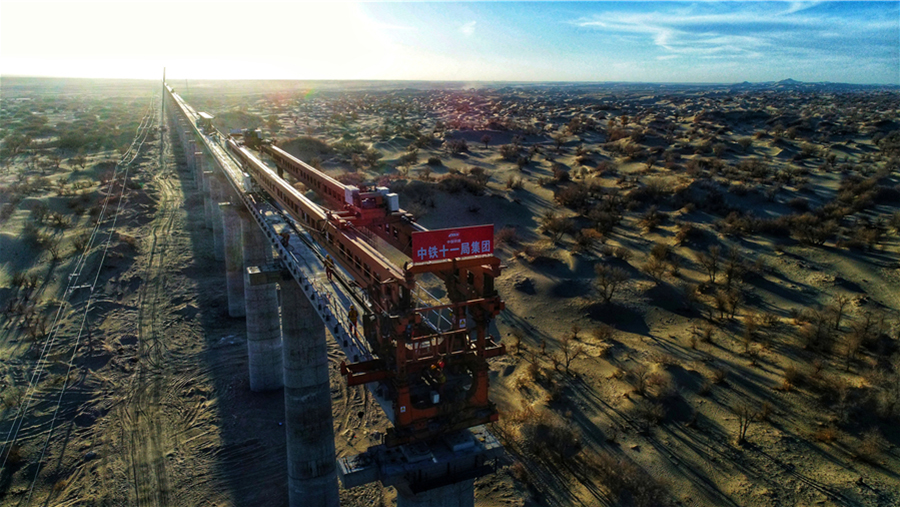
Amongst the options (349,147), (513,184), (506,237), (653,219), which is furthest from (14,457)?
(349,147)

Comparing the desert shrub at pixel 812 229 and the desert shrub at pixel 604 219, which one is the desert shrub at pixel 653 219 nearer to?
the desert shrub at pixel 604 219

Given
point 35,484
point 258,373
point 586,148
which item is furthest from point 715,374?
point 586,148

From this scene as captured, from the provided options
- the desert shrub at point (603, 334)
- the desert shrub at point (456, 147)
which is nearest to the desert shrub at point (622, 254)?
the desert shrub at point (603, 334)

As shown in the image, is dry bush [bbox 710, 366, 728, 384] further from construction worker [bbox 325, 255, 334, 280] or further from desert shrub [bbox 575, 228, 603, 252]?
construction worker [bbox 325, 255, 334, 280]

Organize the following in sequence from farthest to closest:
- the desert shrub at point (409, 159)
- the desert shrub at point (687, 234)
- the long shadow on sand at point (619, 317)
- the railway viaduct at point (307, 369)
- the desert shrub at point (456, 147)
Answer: the desert shrub at point (456, 147) < the desert shrub at point (409, 159) < the desert shrub at point (687, 234) < the long shadow on sand at point (619, 317) < the railway viaduct at point (307, 369)

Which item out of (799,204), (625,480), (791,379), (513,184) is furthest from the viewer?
(513,184)

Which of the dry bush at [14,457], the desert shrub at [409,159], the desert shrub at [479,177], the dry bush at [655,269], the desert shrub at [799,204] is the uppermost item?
the desert shrub at [409,159]

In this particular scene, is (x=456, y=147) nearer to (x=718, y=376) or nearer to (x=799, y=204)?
(x=799, y=204)
